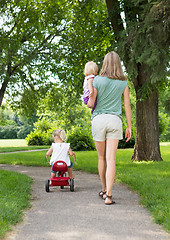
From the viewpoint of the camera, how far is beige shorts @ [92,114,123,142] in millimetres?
4711

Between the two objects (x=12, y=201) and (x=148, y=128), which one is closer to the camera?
(x=12, y=201)

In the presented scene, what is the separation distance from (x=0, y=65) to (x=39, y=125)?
16170 millimetres

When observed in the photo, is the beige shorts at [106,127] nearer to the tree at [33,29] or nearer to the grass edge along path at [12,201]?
the grass edge along path at [12,201]

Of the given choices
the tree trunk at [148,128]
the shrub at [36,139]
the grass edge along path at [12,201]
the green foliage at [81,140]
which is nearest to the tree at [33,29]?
the green foliage at [81,140]

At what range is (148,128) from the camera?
10.1 meters

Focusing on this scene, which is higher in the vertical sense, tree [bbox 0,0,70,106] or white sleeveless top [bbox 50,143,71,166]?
tree [bbox 0,0,70,106]

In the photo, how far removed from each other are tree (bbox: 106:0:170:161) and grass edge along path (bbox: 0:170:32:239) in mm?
3875

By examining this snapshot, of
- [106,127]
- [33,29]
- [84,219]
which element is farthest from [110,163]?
[33,29]

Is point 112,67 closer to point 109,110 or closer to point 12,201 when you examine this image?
point 109,110

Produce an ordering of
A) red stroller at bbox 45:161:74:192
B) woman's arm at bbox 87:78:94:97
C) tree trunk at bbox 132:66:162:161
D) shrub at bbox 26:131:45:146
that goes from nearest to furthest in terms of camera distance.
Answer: woman's arm at bbox 87:78:94:97, red stroller at bbox 45:161:74:192, tree trunk at bbox 132:66:162:161, shrub at bbox 26:131:45:146

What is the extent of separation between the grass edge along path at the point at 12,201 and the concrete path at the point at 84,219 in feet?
0.33

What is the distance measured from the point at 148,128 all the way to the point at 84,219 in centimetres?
659

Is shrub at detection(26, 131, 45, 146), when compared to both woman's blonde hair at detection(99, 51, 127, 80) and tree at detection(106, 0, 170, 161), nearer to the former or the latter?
tree at detection(106, 0, 170, 161)

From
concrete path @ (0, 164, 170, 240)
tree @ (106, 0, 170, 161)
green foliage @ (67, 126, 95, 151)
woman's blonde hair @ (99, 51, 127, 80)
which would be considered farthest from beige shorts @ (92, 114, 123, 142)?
green foliage @ (67, 126, 95, 151)
